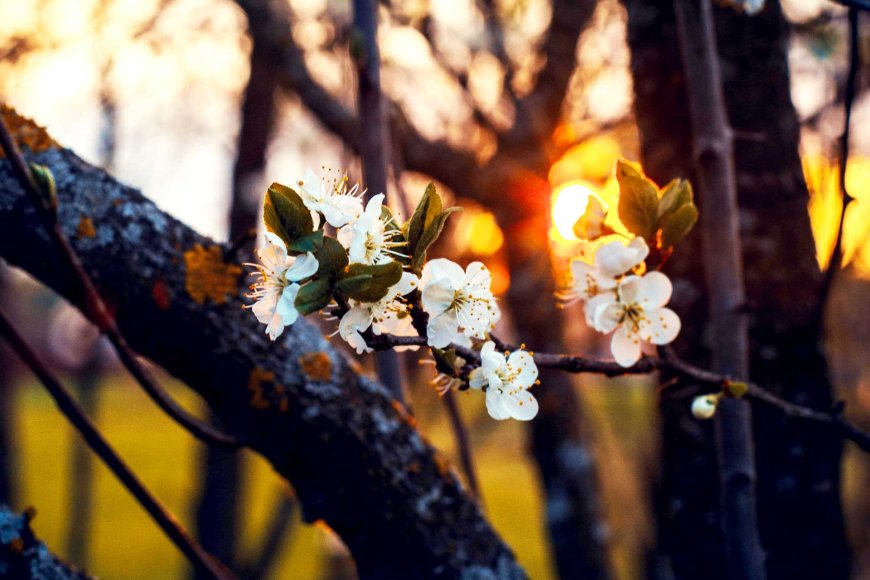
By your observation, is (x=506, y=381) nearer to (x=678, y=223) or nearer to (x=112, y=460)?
(x=678, y=223)

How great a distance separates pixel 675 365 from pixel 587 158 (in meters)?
3.27

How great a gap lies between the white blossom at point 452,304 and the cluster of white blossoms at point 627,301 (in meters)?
0.14

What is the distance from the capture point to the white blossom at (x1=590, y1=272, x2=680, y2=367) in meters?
0.85

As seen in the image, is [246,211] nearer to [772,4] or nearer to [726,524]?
[772,4]

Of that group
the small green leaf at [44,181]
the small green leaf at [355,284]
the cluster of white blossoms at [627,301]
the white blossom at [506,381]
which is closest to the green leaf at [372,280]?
the small green leaf at [355,284]

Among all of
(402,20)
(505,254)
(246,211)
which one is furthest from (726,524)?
(246,211)

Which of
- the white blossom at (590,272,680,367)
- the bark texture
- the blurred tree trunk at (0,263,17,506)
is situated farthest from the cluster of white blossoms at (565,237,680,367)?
the blurred tree trunk at (0,263,17,506)

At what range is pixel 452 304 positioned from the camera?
0.77 meters

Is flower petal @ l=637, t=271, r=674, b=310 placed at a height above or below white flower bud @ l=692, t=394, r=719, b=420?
above

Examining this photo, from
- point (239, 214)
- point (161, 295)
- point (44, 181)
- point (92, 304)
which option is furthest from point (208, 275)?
point (239, 214)

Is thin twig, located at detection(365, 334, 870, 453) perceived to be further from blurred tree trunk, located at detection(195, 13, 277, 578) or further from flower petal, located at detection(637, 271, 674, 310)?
blurred tree trunk, located at detection(195, 13, 277, 578)

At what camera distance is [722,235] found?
109cm

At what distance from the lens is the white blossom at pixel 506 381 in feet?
2.58

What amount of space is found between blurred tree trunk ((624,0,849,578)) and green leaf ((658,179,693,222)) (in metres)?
0.66
